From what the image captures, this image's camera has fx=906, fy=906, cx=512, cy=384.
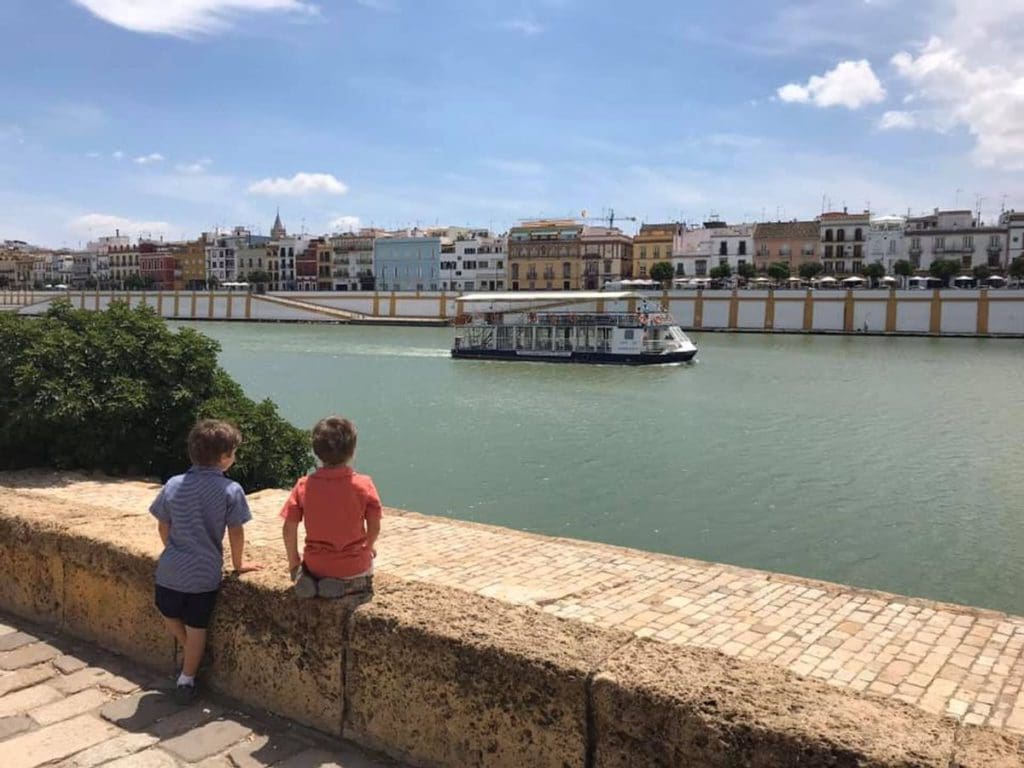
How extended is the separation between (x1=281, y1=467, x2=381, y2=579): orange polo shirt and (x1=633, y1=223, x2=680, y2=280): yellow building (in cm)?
9941

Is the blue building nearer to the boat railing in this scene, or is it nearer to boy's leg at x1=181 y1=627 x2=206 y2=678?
the boat railing

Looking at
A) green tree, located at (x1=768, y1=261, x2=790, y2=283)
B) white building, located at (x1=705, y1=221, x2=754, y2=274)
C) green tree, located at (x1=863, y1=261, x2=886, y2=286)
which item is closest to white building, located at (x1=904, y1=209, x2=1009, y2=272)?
green tree, located at (x1=863, y1=261, x2=886, y2=286)

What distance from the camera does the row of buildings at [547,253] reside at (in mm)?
92062

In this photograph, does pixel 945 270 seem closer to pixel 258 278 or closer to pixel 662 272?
pixel 662 272

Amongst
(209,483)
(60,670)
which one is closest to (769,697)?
(209,483)

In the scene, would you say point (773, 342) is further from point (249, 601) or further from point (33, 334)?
point (249, 601)

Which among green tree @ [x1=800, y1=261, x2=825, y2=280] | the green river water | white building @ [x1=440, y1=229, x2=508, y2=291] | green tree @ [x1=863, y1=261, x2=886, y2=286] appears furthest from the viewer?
white building @ [x1=440, y1=229, x2=508, y2=291]

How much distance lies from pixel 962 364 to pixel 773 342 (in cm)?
1891

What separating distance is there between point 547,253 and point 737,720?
101m

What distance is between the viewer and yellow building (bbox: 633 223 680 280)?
102438mm

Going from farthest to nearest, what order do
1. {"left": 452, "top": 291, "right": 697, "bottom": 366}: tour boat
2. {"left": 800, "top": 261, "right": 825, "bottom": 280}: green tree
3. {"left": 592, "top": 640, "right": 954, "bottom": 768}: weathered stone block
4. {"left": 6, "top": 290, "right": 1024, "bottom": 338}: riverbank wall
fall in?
{"left": 800, "top": 261, "right": 825, "bottom": 280}: green tree → {"left": 6, "top": 290, "right": 1024, "bottom": 338}: riverbank wall → {"left": 452, "top": 291, "right": 697, "bottom": 366}: tour boat → {"left": 592, "top": 640, "right": 954, "bottom": 768}: weathered stone block

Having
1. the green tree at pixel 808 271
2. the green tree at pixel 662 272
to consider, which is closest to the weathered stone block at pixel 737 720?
the green tree at pixel 662 272

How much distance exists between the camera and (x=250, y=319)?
318 ft

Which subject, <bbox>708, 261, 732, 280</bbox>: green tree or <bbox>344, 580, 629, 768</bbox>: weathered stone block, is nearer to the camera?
<bbox>344, 580, 629, 768</bbox>: weathered stone block
